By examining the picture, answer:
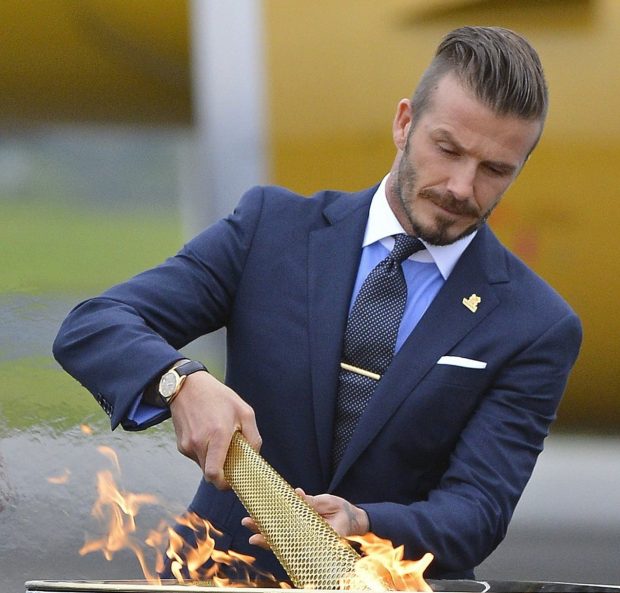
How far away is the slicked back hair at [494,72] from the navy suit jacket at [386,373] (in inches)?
9.1

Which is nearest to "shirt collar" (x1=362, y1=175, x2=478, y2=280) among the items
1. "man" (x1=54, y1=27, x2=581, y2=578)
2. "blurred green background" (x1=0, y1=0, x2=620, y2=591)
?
"man" (x1=54, y1=27, x2=581, y2=578)

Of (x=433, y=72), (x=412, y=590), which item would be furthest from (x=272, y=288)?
(x=412, y=590)

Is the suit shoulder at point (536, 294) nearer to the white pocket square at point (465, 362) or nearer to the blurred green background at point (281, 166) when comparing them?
the white pocket square at point (465, 362)

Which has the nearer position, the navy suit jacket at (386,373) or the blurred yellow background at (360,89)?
the navy suit jacket at (386,373)

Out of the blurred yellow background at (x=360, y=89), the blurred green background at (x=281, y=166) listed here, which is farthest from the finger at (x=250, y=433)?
the blurred yellow background at (x=360, y=89)

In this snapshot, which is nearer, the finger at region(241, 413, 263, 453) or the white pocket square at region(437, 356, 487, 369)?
the finger at region(241, 413, 263, 453)

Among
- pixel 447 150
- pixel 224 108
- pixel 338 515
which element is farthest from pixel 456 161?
pixel 224 108

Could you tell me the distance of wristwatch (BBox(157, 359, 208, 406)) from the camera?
1.74m

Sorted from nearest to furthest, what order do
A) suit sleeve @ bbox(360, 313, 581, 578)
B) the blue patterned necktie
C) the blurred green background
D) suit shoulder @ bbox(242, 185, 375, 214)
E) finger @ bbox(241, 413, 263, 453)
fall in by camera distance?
finger @ bbox(241, 413, 263, 453) < suit sleeve @ bbox(360, 313, 581, 578) < the blue patterned necktie < suit shoulder @ bbox(242, 185, 375, 214) < the blurred green background

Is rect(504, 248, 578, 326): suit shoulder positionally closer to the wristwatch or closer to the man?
the man

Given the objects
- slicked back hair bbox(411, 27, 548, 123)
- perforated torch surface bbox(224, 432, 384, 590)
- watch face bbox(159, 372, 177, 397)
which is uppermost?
slicked back hair bbox(411, 27, 548, 123)

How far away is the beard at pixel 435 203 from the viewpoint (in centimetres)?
201

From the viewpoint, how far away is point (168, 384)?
175 centimetres

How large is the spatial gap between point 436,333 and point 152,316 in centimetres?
41
